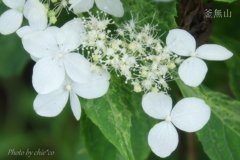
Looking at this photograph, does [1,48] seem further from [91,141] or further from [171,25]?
[171,25]

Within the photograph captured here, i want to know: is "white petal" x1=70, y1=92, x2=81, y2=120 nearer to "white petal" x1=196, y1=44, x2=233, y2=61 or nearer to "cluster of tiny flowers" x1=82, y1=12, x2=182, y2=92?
"cluster of tiny flowers" x1=82, y1=12, x2=182, y2=92

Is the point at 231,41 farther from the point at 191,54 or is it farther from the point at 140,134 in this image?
the point at 191,54

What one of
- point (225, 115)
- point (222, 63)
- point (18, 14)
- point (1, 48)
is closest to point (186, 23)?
point (225, 115)

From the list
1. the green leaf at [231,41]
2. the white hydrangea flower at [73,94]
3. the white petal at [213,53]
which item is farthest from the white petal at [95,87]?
the green leaf at [231,41]

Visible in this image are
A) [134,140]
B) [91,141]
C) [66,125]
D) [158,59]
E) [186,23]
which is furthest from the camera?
[66,125]

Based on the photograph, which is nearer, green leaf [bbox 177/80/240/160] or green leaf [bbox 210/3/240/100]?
green leaf [bbox 177/80/240/160]

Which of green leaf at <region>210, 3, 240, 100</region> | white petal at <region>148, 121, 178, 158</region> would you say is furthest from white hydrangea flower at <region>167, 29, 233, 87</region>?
green leaf at <region>210, 3, 240, 100</region>
